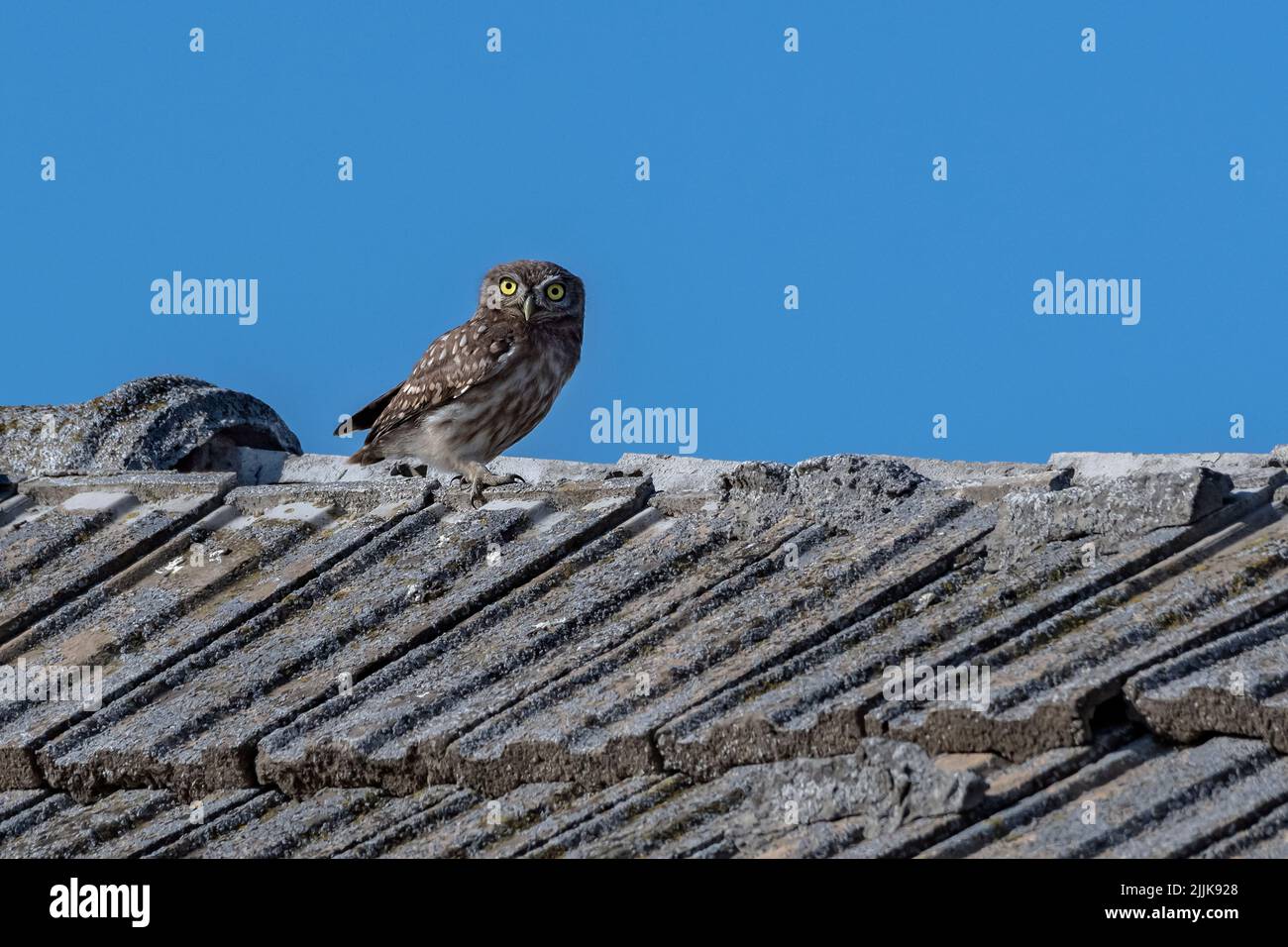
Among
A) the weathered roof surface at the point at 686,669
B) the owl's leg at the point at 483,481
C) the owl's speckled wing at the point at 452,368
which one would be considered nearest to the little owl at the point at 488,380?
the owl's speckled wing at the point at 452,368

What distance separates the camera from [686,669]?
462 cm

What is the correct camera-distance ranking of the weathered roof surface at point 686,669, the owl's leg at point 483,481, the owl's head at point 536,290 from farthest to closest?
the owl's head at point 536,290 < the owl's leg at point 483,481 < the weathered roof surface at point 686,669

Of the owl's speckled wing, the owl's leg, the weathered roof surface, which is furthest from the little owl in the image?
the weathered roof surface

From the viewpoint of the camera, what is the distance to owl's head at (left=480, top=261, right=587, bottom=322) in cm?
902

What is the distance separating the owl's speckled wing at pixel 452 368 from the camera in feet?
28.3

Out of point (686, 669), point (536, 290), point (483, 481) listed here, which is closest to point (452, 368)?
point (536, 290)

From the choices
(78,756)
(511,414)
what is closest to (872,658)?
(78,756)

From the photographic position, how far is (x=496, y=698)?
15.9 feet

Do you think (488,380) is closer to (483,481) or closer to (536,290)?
(536,290)

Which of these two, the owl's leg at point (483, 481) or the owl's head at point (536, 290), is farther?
the owl's head at point (536, 290)

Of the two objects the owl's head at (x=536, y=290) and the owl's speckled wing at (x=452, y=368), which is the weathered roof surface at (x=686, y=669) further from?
the owl's head at (x=536, y=290)
